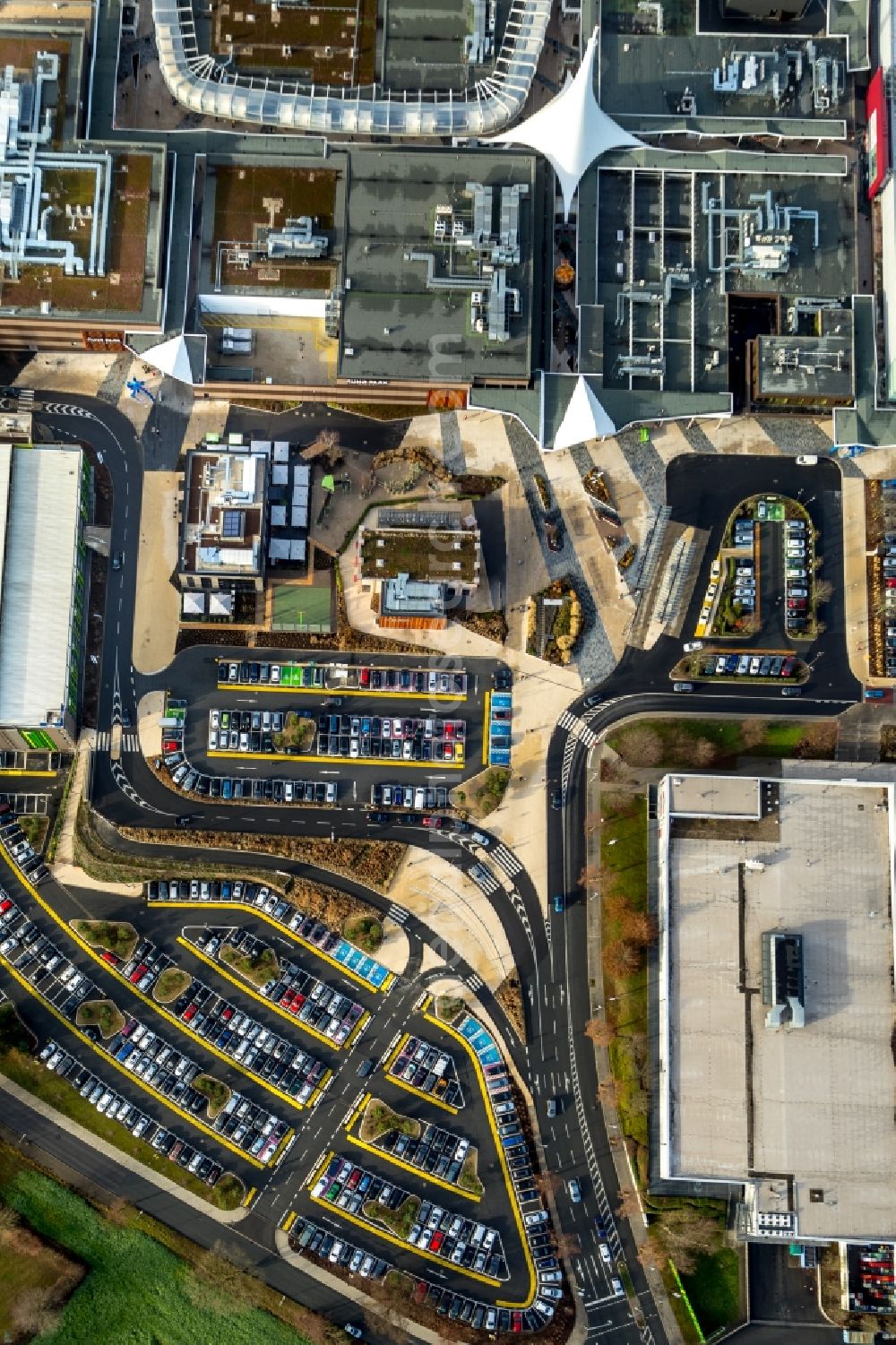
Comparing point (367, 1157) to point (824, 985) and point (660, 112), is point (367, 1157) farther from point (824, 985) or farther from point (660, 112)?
point (660, 112)

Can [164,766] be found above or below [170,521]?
below

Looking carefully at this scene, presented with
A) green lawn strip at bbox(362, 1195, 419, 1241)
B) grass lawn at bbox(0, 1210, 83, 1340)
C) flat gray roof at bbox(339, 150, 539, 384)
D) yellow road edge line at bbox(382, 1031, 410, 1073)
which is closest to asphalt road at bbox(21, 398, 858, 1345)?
yellow road edge line at bbox(382, 1031, 410, 1073)

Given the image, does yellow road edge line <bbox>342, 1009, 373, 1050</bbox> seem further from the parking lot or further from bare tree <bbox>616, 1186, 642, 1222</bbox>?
bare tree <bbox>616, 1186, 642, 1222</bbox>

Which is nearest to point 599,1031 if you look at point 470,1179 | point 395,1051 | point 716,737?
point 470,1179

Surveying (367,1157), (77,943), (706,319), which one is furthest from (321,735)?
(706,319)

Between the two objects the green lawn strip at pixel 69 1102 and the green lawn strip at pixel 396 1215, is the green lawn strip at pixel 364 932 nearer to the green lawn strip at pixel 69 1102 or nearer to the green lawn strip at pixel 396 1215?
the green lawn strip at pixel 396 1215

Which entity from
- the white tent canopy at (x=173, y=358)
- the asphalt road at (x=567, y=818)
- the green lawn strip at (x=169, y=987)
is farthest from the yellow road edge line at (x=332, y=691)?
the white tent canopy at (x=173, y=358)
